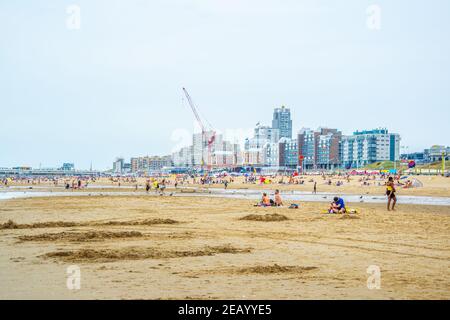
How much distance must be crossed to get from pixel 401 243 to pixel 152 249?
7469mm

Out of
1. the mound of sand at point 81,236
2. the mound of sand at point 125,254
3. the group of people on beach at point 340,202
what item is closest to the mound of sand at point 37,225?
the mound of sand at point 81,236

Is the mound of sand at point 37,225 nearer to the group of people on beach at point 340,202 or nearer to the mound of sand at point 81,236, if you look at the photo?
the mound of sand at point 81,236

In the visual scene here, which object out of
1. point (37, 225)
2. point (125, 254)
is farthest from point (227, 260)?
point (37, 225)

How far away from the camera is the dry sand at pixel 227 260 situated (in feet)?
31.2

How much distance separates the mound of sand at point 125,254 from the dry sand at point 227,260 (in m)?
0.03

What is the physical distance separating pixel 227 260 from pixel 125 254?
2701mm

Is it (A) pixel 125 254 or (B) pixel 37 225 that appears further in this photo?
(B) pixel 37 225

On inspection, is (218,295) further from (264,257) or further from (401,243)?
(401,243)

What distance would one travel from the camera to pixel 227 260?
516 inches

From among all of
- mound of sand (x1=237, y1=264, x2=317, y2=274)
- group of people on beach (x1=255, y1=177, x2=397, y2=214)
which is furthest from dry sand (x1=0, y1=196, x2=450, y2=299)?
group of people on beach (x1=255, y1=177, x2=397, y2=214)

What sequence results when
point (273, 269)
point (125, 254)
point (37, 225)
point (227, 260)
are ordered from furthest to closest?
point (37, 225)
point (125, 254)
point (227, 260)
point (273, 269)

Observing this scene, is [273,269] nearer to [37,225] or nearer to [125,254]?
[125,254]

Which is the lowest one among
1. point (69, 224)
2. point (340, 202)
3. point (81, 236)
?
point (69, 224)
